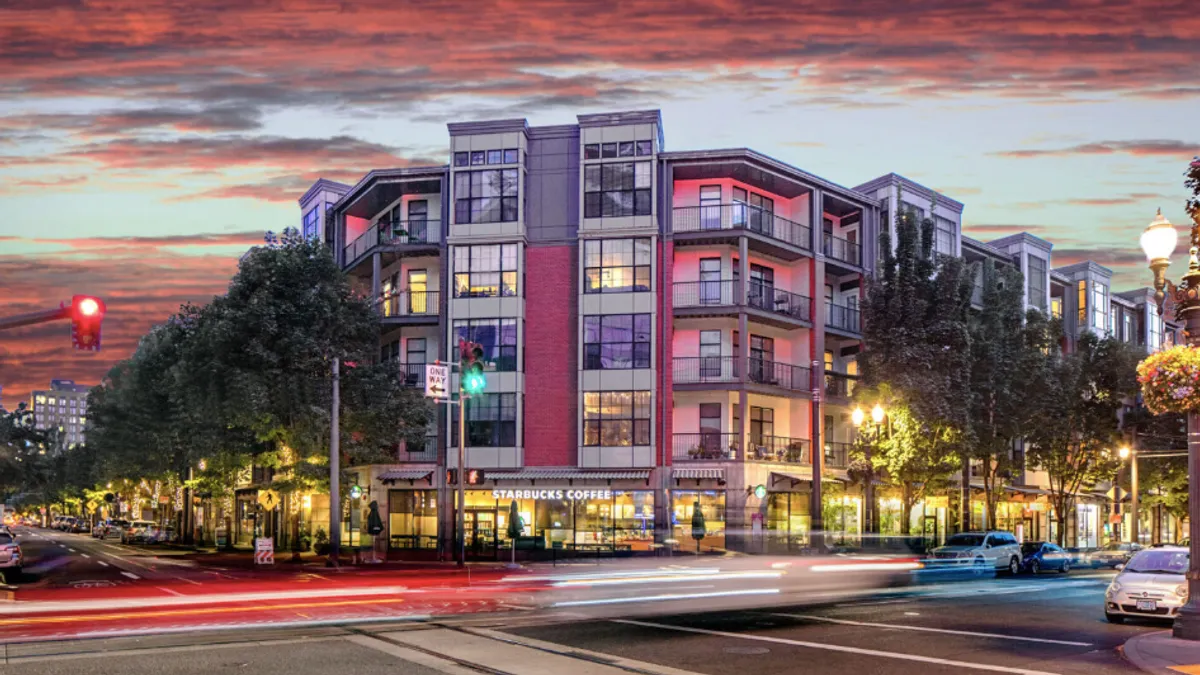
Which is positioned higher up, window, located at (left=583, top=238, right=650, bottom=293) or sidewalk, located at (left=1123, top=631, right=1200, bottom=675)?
window, located at (left=583, top=238, right=650, bottom=293)

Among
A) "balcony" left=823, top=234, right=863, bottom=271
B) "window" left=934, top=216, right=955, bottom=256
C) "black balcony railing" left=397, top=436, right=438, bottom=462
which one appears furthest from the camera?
"window" left=934, top=216, right=955, bottom=256

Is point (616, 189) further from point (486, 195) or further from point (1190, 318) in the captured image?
point (1190, 318)

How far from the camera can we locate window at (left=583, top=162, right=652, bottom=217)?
50.5 meters

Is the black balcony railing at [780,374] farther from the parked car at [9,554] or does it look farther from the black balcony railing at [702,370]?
the parked car at [9,554]

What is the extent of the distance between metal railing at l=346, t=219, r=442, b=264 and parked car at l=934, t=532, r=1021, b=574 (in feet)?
86.5

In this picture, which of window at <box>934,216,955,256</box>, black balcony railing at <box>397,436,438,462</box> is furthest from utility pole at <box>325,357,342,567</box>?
window at <box>934,216,955,256</box>

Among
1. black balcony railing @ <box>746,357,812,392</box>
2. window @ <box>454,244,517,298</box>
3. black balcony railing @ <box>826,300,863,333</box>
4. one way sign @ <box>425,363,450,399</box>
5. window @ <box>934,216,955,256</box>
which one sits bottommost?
one way sign @ <box>425,363,450,399</box>

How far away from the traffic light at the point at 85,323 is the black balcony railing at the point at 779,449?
34.2 metres

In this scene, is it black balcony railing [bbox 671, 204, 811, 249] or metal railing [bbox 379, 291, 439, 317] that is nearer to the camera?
black balcony railing [bbox 671, 204, 811, 249]

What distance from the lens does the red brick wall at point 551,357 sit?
50406 millimetres

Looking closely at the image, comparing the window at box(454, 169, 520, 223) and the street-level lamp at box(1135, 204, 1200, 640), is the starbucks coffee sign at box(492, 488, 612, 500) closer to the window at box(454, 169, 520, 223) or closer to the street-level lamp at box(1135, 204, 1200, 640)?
the window at box(454, 169, 520, 223)

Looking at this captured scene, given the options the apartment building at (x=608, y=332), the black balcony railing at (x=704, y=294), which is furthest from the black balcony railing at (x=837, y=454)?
the black balcony railing at (x=704, y=294)

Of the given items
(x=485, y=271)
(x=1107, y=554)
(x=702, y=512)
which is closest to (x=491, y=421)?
(x=485, y=271)

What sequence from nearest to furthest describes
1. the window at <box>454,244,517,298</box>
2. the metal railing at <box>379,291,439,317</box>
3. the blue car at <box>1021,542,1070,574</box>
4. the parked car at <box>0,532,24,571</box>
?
the parked car at <box>0,532,24,571</box>, the blue car at <box>1021,542,1070,574</box>, the window at <box>454,244,517,298</box>, the metal railing at <box>379,291,439,317</box>
